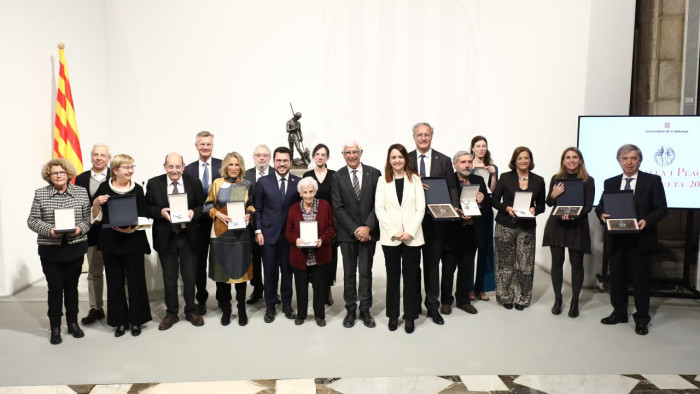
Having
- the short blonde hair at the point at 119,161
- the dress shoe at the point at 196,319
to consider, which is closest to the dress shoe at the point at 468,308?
the dress shoe at the point at 196,319

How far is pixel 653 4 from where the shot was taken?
5910mm

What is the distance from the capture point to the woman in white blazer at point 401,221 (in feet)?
14.1

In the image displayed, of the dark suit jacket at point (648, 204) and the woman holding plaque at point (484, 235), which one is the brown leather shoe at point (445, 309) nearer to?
the woman holding plaque at point (484, 235)

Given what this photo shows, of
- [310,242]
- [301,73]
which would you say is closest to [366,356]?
[310,242]

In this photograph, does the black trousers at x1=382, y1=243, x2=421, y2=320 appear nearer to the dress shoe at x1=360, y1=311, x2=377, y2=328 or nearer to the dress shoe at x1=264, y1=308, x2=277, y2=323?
the dress shoe at x1=360, y1=311, x2=377, y2=328

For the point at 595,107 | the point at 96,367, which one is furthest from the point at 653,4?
the point at 96,367

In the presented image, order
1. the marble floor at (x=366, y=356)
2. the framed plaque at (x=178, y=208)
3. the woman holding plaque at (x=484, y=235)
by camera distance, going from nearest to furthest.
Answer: the marble floor at (x=366, y=356) < the framed plaque at (x=178, y=208) < the woman holding plaque at (x=484, y=235)

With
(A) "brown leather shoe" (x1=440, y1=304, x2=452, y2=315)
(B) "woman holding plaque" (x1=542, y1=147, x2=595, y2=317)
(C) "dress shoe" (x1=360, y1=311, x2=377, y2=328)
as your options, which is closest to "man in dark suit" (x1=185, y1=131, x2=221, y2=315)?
(C) "dress shoe" (x1=360, y1=311, x2=377, y2=328)

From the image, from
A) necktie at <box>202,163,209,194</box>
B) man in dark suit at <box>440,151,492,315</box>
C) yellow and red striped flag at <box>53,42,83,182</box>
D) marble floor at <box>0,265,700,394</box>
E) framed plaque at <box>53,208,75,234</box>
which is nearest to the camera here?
marble floor at <box>0,265,700,394</box>

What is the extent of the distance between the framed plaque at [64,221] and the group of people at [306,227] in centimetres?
7

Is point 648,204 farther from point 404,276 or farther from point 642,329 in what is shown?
point 404,276

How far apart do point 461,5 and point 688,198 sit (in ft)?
15.6

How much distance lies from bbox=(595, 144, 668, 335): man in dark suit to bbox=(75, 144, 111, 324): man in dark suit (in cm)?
417

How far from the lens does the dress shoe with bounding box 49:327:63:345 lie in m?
4.26
